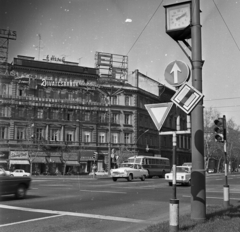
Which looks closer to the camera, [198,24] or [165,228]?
[165,228]

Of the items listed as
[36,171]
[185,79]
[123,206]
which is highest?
[185,79]

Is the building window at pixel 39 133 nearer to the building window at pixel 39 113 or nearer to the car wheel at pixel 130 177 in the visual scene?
the building window at pixel 39 113

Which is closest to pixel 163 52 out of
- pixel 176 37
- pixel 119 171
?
pixel 176 37

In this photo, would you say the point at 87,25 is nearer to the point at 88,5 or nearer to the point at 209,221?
the point at 88,5

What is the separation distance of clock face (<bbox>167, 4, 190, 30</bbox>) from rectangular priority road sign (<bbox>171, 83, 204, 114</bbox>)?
1.38 m

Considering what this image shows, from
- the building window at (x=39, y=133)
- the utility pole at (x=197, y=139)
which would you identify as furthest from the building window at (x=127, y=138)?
the utility pole at (x=197, y=139)

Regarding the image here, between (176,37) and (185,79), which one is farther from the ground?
(176,37)

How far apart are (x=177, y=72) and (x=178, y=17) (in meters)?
1.29

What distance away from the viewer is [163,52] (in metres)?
6.77

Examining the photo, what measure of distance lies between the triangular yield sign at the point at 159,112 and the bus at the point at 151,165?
1024 inches

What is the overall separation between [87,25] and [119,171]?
73.3ft

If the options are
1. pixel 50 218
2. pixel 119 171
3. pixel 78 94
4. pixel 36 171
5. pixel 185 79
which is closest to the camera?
pixel 185 79

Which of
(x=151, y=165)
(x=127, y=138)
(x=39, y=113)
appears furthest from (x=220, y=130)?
(x=127, y=138)

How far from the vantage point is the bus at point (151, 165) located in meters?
33.0
